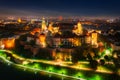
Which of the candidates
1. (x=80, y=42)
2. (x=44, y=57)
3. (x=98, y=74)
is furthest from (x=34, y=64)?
(x=80, y=42)

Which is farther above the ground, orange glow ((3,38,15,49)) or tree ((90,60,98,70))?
orange glow ((3,38,15,49))

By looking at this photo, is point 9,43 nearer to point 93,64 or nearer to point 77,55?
point 77,55

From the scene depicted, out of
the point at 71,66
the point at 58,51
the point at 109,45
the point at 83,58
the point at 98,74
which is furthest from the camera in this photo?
the point at 109,45

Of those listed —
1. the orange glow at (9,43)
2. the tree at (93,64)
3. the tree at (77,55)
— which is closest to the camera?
the tree at (93,64)

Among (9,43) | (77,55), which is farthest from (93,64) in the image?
(9,43)

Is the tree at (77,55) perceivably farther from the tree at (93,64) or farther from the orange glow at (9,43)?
the orange glow at (9,43)

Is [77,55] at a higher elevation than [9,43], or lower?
lower

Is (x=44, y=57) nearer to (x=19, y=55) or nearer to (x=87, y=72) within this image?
(x=19, y=55)

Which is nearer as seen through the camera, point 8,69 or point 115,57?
point 8,69

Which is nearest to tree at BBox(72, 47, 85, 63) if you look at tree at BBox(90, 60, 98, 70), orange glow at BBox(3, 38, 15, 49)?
tree at BBox(90, 60, 98, 70)

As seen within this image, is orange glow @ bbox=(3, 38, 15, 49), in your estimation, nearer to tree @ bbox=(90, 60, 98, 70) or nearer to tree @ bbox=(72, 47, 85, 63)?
tree @ bbox=(72, 47, 85, 63)

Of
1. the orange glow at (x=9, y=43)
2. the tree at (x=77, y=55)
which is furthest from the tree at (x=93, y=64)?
the orange glow at (x=9, y=43)
